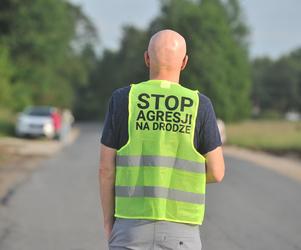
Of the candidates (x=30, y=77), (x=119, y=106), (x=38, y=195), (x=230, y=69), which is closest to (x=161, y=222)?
(x=119, y=106)

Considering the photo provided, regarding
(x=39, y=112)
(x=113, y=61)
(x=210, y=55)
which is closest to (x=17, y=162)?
(x=39, y=112)

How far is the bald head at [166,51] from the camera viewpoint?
3.25 meters

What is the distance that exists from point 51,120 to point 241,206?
901 inches

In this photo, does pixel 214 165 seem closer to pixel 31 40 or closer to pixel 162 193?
pixel 162 193

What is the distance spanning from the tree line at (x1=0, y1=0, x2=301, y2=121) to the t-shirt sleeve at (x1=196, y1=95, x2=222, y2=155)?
2423 cm

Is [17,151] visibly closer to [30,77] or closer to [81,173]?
[81,173]

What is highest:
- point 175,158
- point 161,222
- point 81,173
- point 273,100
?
point 175,158

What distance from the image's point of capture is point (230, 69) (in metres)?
75.1

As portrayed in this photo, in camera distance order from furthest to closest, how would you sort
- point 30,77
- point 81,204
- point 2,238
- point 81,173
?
point 30,77 < point 81,173 < point 81,204 < point 2,238

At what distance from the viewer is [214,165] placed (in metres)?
3.27

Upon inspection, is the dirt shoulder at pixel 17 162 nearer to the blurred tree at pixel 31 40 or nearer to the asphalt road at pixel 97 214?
the asphalt road at pixel 97 214

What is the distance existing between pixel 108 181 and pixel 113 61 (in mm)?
110708

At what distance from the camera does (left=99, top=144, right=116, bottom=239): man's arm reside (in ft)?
10.7

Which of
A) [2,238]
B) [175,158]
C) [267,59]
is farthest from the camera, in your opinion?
[267,59]
